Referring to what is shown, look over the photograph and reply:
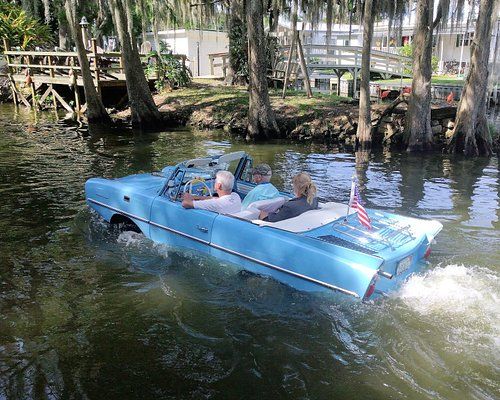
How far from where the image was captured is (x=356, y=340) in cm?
458

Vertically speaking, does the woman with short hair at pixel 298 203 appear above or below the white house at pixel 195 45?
below

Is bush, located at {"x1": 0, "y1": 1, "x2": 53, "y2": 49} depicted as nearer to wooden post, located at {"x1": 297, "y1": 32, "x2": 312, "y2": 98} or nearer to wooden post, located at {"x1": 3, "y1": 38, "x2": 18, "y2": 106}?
wooden post, located at {"x1": 3, "y1": 38, "x2": 18, "y2": 106}

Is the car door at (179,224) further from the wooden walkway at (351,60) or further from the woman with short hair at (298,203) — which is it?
the wooden walkway at (351,60)

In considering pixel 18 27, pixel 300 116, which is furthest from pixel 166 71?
pixel 18 27

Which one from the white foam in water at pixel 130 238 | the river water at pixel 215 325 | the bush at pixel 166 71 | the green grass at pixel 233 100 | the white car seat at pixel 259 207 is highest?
the bush at pixel 166 71

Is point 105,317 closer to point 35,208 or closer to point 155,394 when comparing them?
point 155,394

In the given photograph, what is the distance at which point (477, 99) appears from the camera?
13055 millimetres

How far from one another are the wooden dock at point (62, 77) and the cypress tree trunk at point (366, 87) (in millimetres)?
11896

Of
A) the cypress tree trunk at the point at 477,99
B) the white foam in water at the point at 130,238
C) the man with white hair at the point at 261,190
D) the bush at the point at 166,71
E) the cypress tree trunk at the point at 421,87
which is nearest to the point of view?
the man with white hair at the point at 261,190

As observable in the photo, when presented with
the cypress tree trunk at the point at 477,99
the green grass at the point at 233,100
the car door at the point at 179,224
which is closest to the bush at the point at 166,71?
the green grass at the point at 233,100

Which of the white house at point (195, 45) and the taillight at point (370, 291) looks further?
the white house at point (195, 45)

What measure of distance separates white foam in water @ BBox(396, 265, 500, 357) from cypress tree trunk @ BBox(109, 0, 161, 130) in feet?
49.9

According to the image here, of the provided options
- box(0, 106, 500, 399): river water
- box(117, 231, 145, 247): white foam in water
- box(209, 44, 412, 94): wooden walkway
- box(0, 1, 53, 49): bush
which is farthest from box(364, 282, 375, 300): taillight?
box(0, 1, 53, 49): bush

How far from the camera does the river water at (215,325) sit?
3992 millimetres
